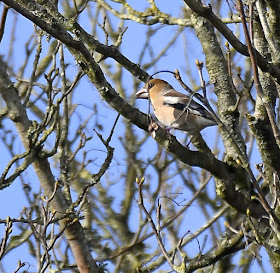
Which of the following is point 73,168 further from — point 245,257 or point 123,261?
point 245,257

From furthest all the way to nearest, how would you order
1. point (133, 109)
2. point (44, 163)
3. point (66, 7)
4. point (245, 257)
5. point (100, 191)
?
1. point (66, 7)
2. point (100, 191)
3. point (245, 257)
4. point (44, 163)
5. point (133, 109)

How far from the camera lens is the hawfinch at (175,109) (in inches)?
178

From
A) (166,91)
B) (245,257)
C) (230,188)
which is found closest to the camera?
(230,188)

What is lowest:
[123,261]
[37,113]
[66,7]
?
[123,261]

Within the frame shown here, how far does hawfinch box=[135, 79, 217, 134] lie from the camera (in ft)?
14.8

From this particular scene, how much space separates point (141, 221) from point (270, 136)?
7.62ft

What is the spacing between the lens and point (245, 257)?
5922mm

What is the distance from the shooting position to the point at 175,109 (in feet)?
16.4

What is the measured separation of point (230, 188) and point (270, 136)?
400 mm

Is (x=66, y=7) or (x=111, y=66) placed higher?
(x=66, y=7)

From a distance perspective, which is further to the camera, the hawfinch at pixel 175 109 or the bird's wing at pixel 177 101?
the bird's wing at pixel 177 101

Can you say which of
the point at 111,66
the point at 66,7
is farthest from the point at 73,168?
the point at 66,7

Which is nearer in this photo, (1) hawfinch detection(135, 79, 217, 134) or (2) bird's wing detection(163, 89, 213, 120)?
(1) hawfinch detection(135, 79, 217, 134)

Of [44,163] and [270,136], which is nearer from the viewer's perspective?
[270,136]
